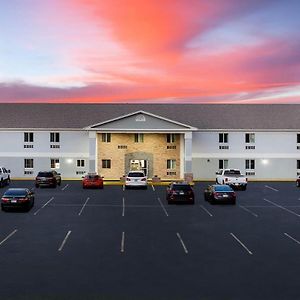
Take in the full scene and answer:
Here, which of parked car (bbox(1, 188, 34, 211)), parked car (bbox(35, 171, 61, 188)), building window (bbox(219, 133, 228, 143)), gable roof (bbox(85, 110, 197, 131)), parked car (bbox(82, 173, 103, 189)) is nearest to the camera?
parked car (bbox(1, 188, 34, 211))

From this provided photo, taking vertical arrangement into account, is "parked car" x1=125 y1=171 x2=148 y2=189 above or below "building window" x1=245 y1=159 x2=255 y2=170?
below

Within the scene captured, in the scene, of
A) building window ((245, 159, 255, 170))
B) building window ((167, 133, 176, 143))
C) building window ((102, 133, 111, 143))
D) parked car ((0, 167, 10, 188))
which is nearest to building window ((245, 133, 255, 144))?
building window ((245, 159, 255, 170))

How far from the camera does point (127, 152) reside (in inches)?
2420

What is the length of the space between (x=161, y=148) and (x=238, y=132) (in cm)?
935

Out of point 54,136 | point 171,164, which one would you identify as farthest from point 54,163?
point 171,164

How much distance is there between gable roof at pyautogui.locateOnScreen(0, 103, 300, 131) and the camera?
62875mm

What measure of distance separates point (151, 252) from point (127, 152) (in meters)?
42.2

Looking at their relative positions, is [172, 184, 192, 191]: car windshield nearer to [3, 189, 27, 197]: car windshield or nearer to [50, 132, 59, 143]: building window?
[3, 189, 27, 197]: car windshield

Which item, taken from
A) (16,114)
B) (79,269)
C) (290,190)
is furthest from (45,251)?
(16,114)

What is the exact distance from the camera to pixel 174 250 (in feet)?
65.4

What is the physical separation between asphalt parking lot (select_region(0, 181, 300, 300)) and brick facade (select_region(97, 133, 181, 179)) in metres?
26.3

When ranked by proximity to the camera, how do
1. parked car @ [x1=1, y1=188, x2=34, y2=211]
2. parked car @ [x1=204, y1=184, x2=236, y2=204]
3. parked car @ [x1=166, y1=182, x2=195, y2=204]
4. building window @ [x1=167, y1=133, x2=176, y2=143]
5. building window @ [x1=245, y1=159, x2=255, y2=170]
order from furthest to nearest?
1. building window @ [x1=245, y1=159, x2=255, y2=170]
2. building window @ [x1=167, y1=133, x2=176, y2=143]
3. parked car @ [x1=166, y1=182, x2=195, y2=204]
4. parked car @ [x1=204, y1=184, x2=236, y2=204]
5. parked car @ [x1=1, y1=188, x2=34, y2=211]

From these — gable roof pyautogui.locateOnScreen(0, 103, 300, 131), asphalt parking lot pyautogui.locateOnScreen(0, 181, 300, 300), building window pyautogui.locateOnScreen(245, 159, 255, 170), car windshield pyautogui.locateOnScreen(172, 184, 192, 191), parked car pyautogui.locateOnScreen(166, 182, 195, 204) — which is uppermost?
gable roof pyautogui.locateOnScreen(0, 103, 300, 131)

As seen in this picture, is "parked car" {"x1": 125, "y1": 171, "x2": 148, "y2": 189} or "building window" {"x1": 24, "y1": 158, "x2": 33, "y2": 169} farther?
"building window" {"x1": 24, "y1": 158, "x2": 33, "y2": 169}
